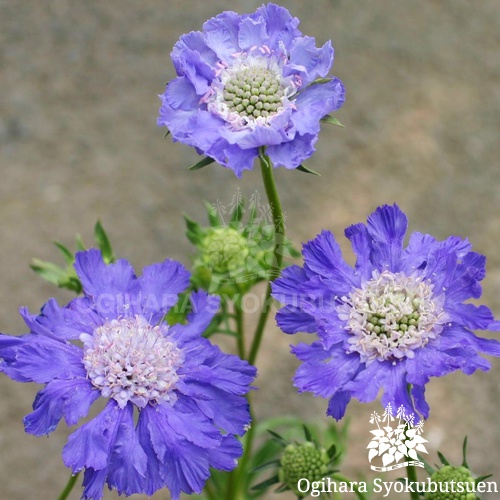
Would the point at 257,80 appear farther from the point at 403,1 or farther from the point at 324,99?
the point at 403,1

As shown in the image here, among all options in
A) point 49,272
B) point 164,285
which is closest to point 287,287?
point 164,285

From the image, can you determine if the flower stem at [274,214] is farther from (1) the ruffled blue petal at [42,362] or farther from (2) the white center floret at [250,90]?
(1) the ruffled blue petal at [42,362]

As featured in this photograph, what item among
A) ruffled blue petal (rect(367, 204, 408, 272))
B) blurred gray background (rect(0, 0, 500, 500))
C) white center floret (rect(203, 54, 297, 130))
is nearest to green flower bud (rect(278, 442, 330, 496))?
ruffled blue petal (rect(367, 204, 408, 272))

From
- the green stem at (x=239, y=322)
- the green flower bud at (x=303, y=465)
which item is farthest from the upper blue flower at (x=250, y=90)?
the green flower bud at (x=303, y=465)

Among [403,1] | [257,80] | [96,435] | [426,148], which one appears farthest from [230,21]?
[403,1]

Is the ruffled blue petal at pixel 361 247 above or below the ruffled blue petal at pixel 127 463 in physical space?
above

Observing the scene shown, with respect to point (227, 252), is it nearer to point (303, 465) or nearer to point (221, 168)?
point (303, 465)

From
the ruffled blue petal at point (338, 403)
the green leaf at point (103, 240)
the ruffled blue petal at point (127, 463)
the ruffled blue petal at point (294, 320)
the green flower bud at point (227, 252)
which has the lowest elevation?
the ruffled blue petal at point (127, 463)
